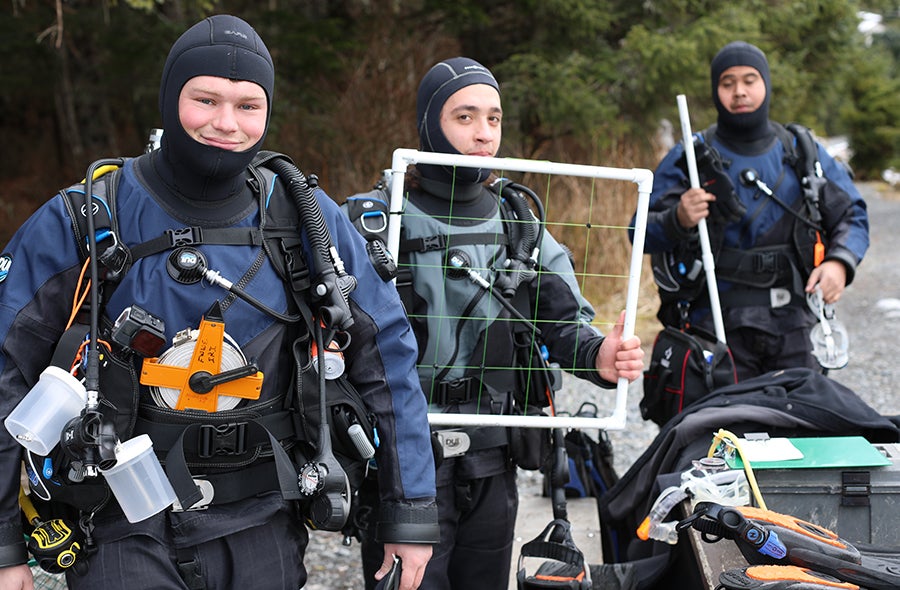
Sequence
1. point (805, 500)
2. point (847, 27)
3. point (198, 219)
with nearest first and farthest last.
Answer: point (198, 219)
point (805, 500)
point (847, 27)

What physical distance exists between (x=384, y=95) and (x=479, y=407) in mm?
7676

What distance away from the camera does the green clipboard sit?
3062 mm

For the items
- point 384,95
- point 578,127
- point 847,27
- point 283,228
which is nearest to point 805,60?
point 847,27

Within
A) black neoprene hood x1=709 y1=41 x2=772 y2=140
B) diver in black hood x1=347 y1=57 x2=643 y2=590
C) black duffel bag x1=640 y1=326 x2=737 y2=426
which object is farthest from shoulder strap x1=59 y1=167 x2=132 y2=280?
black neoprene hood x1=709 y1=41 x2=772 y2=140

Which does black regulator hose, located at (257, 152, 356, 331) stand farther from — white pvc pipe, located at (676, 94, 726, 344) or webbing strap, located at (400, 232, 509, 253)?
white pvc pipe, located at (676, 94, 726, 344)

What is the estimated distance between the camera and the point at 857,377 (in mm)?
9609

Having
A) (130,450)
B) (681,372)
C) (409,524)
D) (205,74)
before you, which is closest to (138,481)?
(130,450)

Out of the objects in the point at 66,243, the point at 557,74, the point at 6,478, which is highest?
the point at 557,74

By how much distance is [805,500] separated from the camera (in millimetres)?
3076

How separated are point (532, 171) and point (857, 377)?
7.44 metres

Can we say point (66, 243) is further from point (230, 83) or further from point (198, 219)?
point (230, 83)

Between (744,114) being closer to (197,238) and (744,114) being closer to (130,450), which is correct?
(197,238)

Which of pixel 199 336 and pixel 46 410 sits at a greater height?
pixel 199 336

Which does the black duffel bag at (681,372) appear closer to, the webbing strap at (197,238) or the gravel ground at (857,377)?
the gravel ground at (857,377)
